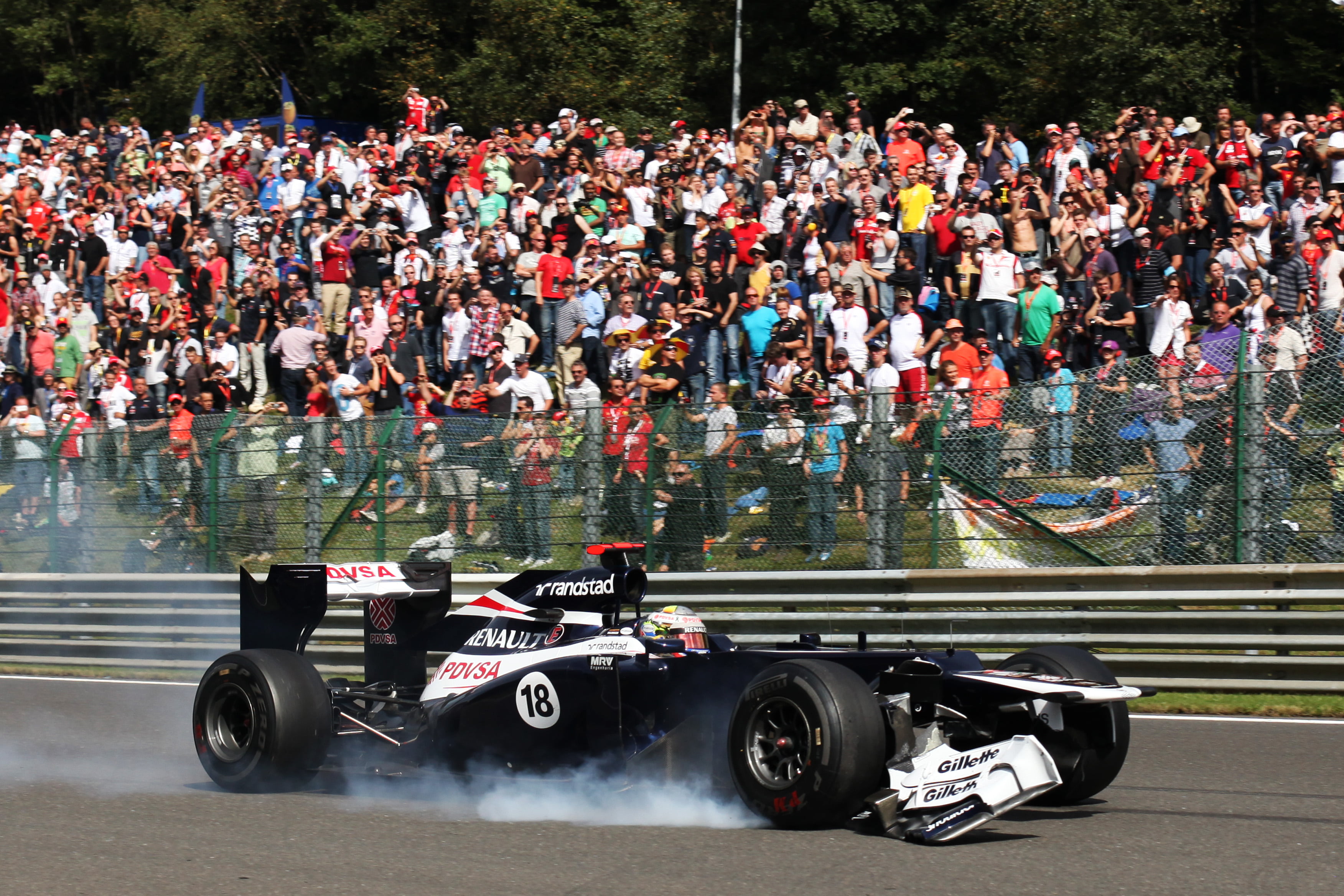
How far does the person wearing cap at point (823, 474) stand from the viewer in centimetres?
1141

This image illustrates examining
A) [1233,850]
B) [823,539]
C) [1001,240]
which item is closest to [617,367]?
[1001,240]

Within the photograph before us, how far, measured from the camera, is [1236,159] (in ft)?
50.5

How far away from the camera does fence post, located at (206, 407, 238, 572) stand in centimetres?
1382

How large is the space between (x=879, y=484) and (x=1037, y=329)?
13.6 feet

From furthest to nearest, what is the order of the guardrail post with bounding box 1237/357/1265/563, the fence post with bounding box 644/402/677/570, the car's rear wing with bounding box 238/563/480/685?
1. the fence post with bounding box 644/402/677/570
2. the guardrail post with bounding box 1237/357/1265/563
3. the car's rear wing with bounding box 238/563/480/685

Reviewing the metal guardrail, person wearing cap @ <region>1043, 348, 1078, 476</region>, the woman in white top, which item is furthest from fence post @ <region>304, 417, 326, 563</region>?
the woman in white top

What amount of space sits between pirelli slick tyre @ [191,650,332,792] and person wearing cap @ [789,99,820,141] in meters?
12.7

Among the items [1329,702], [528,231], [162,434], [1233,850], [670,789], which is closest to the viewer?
[1233,850]

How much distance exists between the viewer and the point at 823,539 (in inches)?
450

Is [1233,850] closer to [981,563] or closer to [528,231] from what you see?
[981,563]

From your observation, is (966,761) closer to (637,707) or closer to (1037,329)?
(637,707)

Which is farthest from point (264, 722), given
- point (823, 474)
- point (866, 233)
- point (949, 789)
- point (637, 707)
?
point (866, 233)

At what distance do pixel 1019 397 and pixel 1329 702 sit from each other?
274 centimetres

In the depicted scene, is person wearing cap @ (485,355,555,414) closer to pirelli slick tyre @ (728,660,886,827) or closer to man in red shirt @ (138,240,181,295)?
man in red shirt @ (138,240,181,295)
